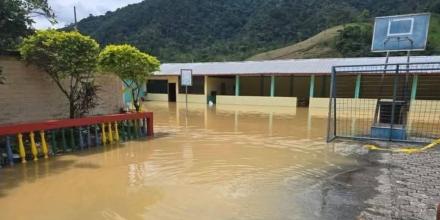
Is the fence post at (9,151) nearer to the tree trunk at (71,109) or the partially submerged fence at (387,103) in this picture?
the tree trunk at (71,109)

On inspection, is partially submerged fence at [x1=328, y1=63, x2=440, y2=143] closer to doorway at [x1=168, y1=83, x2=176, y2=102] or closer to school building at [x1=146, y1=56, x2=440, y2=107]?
school building at [x1=146, y1=56, x2=440, y2=107]

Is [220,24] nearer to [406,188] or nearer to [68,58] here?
[68,58]

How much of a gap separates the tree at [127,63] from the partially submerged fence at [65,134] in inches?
51.2

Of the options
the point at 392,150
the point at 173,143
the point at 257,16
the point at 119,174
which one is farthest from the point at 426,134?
the point at 257,16

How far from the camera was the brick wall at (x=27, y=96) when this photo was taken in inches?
345

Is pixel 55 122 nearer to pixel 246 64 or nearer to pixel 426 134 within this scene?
pixel 426 134

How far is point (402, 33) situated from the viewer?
32.5ft

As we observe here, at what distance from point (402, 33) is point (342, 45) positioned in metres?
38.0

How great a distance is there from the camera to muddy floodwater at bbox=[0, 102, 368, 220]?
15.4 feet

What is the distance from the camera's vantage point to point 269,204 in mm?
4918

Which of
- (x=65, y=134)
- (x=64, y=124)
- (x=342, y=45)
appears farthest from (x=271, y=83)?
(x=342, y=45)

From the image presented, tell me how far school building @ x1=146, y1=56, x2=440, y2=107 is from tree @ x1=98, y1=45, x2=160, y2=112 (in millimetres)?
13146

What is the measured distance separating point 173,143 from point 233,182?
4.00 m

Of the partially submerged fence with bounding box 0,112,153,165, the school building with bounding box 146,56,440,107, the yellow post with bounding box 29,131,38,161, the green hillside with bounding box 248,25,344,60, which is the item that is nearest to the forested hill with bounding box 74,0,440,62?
the green hillside with bounding box 248,25,344,60
